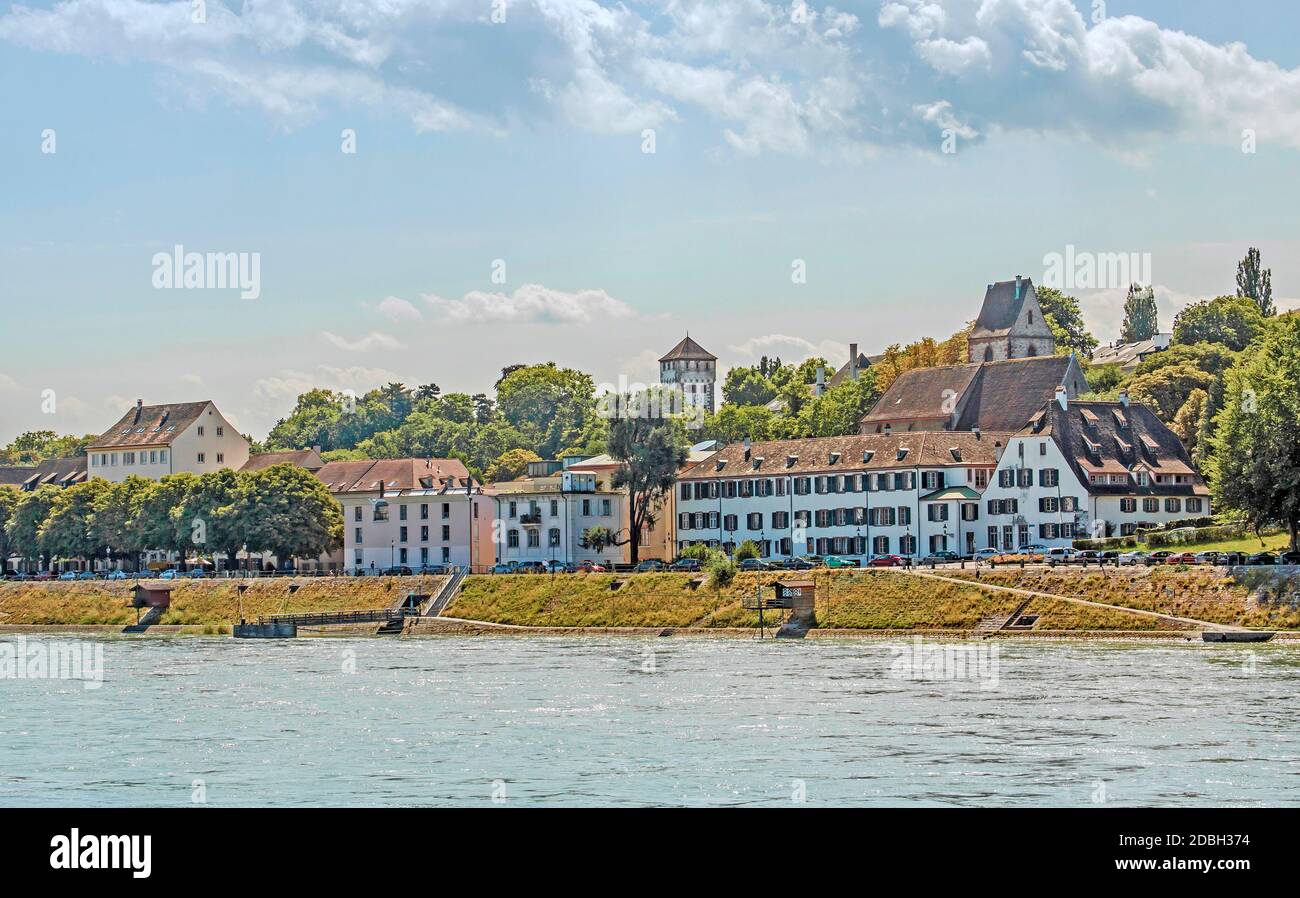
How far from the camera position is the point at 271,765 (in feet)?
124

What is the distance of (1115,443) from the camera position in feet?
368

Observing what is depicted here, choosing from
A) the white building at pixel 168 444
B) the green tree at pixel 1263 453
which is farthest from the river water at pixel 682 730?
the white building at pixel 168 444

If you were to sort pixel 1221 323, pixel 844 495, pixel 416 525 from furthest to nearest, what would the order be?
pixel 1221 323 < pixel 416 525 < pixel 844 495

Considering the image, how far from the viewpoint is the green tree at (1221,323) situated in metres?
187

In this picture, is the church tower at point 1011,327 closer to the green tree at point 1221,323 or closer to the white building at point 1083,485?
the green tree at point 1221,323

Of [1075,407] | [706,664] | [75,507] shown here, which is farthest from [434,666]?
[75,507]

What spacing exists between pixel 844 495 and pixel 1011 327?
5882 cm

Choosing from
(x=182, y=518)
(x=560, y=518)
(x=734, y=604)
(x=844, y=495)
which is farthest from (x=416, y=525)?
(x=734, y=604)

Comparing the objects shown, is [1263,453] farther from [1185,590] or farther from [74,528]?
[74,528]

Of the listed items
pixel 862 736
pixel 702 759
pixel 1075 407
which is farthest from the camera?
pixel 1075 407

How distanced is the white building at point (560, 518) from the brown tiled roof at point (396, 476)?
1195 centimetres

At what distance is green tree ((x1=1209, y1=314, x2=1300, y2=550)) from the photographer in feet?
275

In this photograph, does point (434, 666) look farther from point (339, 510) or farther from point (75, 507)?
point (75, 507)

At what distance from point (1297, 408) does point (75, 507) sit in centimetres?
10525
